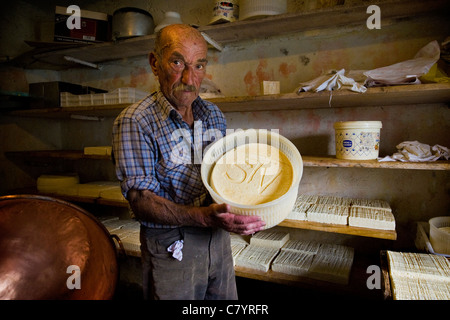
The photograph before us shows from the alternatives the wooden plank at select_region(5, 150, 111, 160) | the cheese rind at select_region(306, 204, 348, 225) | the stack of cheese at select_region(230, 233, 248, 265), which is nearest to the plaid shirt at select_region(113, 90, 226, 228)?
the cheese rind at select_region(306, 204, 348, 225)

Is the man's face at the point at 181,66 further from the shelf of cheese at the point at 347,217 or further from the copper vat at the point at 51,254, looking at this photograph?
the shelf of cheese at the point at 347,217

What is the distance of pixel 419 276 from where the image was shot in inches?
51.7

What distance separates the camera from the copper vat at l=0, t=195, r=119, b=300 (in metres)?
1.07

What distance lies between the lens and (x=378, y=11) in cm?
186

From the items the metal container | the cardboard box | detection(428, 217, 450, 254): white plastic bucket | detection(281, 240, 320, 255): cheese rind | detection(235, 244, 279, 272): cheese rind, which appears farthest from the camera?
the cardboard box

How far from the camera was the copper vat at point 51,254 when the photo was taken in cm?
107

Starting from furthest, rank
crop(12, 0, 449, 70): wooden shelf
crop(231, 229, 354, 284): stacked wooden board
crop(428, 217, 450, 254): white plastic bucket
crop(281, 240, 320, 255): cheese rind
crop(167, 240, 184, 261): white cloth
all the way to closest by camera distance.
Answer: crop(281, 240, 320, 255): cheese rind → crop(231, 229, 354, 284): stacked wooden board → crop(12, 0, 449, 70): wooden shelf → crop(428, 217, 450, 254): white plastic bucket → crop(167, 240, 184, 261): white cloth

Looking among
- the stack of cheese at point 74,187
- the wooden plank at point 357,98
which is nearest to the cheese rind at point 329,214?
the wooden plank at point 357,98

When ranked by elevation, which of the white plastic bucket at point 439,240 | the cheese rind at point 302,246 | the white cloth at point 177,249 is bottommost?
the cheese rind at point 302,246

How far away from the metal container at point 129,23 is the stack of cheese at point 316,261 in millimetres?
2223

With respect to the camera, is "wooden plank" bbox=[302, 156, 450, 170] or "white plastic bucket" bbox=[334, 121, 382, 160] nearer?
"wooden plank" bbox=[302, 156, 450, 170]

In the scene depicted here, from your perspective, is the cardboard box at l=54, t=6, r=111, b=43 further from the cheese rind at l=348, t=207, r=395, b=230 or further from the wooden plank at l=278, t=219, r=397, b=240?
the cheese rind at l=348, t=207, r=395, b=230

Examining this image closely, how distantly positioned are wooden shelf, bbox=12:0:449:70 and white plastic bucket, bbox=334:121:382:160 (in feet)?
2.47
